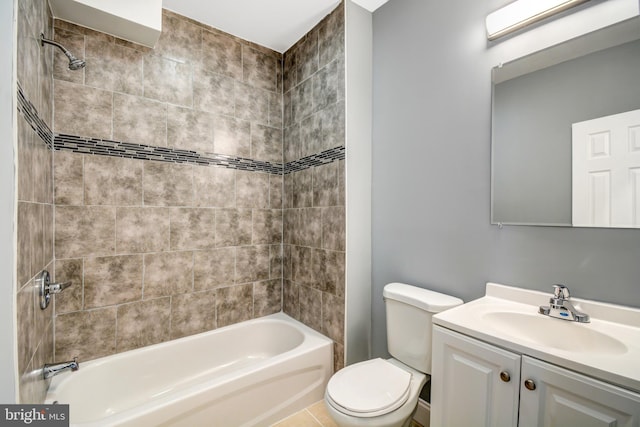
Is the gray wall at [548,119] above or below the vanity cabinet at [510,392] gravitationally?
above

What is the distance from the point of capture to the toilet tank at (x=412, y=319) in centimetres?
149

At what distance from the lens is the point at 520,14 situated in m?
1.30

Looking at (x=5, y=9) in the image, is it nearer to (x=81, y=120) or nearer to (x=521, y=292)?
(x=81, y=120)

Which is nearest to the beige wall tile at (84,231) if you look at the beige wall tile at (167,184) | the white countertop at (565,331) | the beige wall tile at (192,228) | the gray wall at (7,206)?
the beige wall tile at (167,184)

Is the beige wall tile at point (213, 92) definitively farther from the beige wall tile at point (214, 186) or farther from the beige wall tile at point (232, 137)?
the beige wall tile at point (214, 186)

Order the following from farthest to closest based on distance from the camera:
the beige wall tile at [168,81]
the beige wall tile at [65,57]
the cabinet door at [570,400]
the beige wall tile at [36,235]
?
the beige wall tile at [168,81] < the beige wall tile at [65,57] < the beige wall tile at [36,235] < the cabinet door at [570,400]

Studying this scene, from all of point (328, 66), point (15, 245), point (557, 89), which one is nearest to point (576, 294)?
point (557, 89)

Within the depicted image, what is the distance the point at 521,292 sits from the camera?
1316 millimetres

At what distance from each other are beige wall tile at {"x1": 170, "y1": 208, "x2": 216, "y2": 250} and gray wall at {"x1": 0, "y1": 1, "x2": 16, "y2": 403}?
1.11 metres

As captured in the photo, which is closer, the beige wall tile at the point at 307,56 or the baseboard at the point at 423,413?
the baseboard at the point at 423,413

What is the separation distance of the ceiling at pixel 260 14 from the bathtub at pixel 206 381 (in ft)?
7.90

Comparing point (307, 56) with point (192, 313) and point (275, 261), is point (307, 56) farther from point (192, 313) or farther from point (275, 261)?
point (192, 313)

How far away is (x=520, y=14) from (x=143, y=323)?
282cm

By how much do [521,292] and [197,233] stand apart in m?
2.08
